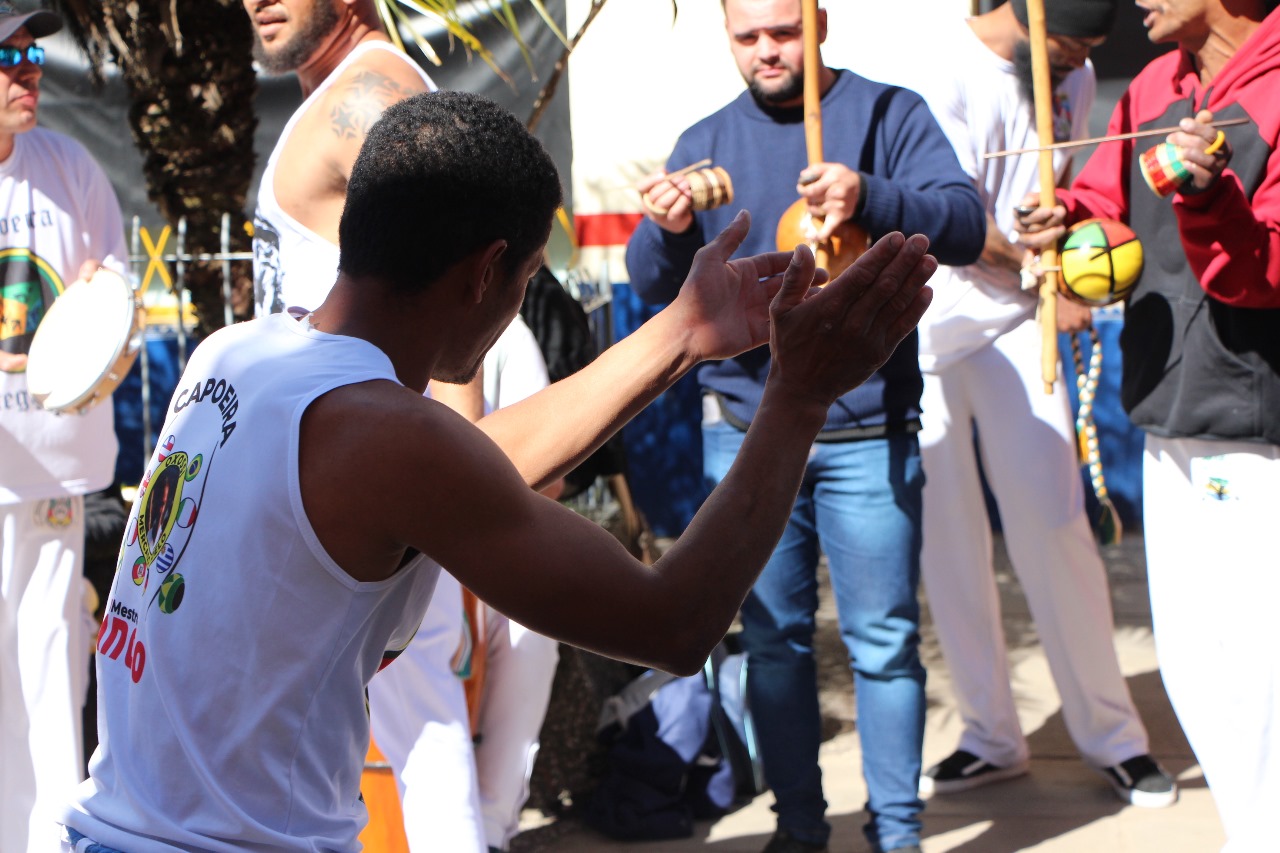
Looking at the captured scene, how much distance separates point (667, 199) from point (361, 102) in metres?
0.84

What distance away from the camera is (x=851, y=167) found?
11.7 feet

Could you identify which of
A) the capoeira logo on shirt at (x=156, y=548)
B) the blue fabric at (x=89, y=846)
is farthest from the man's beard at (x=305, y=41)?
the blue fabric at (x=89, y=846)

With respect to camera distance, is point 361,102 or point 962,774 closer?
point 361,102

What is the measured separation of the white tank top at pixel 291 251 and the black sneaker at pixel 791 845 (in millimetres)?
1838

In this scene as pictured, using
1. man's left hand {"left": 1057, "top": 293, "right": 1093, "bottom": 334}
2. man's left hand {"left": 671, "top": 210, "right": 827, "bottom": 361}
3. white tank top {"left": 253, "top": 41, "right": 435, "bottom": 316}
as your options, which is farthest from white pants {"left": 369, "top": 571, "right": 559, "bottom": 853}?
man's left hand {"left": 1057, "top": 293, "right": 1093, "bottom": 334}

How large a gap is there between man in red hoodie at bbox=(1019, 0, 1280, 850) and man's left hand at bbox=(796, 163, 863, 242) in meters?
0.49

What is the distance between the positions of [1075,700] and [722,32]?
4.43 meters

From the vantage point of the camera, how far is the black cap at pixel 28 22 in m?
3.89

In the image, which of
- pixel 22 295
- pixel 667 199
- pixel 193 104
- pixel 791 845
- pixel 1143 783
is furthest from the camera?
pixel 193 104

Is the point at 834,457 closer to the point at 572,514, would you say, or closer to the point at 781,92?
the point at 781,92

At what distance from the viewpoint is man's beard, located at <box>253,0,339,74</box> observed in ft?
10.0

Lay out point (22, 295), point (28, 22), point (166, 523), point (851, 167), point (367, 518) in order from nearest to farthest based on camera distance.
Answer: point (367, 518), point (166, 523), point (851, 167), point (22, 295), point (28, 22)

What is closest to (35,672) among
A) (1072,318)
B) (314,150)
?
(314,150)

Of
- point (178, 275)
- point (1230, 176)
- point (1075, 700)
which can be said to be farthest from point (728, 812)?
point (178, 275)
